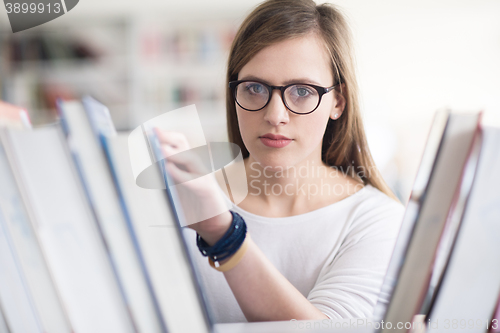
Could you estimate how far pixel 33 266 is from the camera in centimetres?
28

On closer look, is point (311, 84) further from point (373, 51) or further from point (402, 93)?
point (402, 93)

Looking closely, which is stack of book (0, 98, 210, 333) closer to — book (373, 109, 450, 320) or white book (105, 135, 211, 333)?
white book (105, 135, 211, 333)

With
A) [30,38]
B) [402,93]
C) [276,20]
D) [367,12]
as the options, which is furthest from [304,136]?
[30,38]

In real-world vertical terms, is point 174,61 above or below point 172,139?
above

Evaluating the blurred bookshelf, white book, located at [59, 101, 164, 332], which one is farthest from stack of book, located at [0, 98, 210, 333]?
the blurred bookshelf

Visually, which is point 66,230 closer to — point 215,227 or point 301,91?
point 215,227

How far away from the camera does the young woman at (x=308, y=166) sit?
0.49m

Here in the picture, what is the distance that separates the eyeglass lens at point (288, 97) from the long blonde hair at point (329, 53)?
5 centimetres

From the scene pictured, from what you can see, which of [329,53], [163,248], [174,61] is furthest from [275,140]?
[174,61]

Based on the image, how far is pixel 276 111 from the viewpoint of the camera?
1.60 feet

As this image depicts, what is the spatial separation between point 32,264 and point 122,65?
2.08 meters

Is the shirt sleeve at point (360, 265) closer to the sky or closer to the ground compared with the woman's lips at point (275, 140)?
closer to the ground

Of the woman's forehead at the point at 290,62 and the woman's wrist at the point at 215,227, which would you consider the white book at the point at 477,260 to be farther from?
the woman's forehead at the point at 290,62

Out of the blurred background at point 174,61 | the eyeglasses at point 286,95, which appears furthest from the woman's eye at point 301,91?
the blurred background at point 174,61
